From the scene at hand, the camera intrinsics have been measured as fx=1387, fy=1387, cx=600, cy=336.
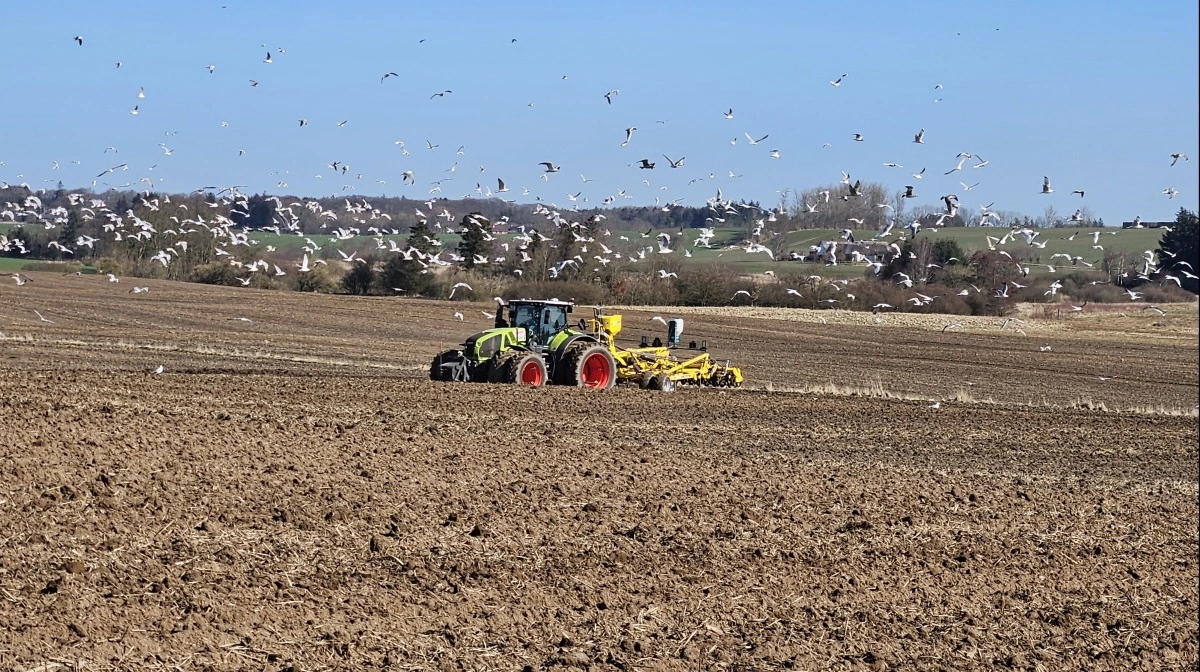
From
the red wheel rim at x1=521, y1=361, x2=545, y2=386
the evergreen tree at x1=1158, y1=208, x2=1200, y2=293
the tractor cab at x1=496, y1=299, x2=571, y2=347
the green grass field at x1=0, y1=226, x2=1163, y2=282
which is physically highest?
the green grass field at x1=0, y1=226, x2=1163, y2=282

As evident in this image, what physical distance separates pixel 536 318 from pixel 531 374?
3.72 feet

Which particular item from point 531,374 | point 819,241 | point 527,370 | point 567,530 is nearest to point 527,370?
point 527,370

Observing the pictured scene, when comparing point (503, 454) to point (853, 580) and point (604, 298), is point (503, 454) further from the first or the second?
point (604, 298)

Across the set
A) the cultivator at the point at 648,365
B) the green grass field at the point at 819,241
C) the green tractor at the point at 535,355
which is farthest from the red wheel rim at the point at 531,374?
the green grass field at the point at 819,241

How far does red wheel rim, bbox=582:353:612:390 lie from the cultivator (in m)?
0.26

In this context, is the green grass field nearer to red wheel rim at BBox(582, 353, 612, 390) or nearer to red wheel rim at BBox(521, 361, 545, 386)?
red wheel rim at BBox(582, 353, 612, 390)

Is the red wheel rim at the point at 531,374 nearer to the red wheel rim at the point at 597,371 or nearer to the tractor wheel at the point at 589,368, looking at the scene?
the tractor wheel at the point at 589,368

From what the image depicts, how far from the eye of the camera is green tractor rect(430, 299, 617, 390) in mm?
22750

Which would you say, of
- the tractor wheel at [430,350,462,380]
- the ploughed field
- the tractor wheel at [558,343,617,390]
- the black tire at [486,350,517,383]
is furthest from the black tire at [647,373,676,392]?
the tractor wheel at [430,350,462,380]

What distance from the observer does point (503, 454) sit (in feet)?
47.6

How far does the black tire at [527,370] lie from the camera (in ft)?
73.6

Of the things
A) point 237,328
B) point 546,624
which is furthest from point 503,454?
point 237,328

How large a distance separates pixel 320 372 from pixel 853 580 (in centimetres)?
1731

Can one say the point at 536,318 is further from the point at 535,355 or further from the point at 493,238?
the point at 493,238
